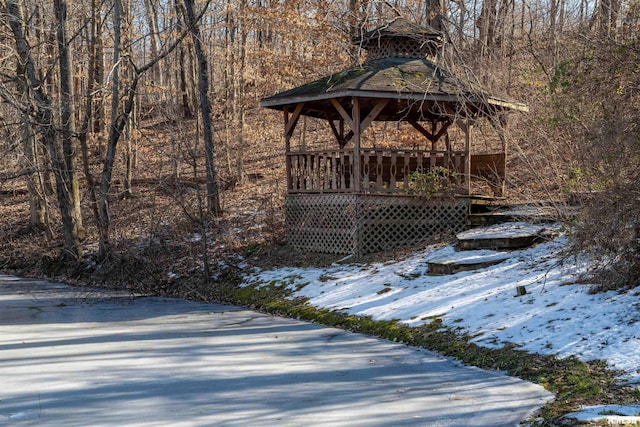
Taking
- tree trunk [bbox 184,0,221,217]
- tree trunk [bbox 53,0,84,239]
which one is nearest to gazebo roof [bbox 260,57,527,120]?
tree trunk [bbox 184,0,221,217]

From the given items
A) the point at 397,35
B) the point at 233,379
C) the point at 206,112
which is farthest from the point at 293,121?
the point at 233,379

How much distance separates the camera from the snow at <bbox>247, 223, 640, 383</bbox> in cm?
747

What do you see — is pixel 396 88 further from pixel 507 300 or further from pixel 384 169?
pixel 507 300

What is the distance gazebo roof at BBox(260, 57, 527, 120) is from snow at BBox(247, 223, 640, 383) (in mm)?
2839

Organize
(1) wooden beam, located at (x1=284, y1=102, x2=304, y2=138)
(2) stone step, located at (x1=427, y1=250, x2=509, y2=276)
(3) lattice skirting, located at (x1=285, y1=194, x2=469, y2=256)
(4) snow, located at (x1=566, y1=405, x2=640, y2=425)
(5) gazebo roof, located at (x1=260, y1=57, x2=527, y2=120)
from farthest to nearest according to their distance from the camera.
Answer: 1. (1) wooden beam, located at (x1=284, y1=102, x2=304, y2=138)
2. (3) lattice skirting, located at (x1=285, y1=194, x2=469, y2=256)
3. (5) gazebo roof, located at (x1=260, y1=57, x2=527, y2=120)
4. (2) stone step, located at (x1=427, y1=250, x2=509, y2=276)
5. (4) snow, located at (x1=566, y1=405, x2=640, y2=425)

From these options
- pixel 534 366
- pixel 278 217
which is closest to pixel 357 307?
pixel 534 366

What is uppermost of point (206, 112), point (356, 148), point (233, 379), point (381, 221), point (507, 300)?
point (206, 112)

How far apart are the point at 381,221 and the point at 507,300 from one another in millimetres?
5535

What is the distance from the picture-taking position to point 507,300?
936 cm

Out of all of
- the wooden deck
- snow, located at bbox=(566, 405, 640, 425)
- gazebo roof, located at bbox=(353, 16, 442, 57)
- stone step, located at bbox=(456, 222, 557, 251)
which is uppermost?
gazebo roof, located at bbox=(353, 16, 442, 57)

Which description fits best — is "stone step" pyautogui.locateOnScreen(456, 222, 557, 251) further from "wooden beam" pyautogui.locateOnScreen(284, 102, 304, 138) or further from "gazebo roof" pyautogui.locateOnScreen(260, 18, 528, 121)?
"wooden beam" pyautogui.locateOnScreen(284, 102, 304, 138)

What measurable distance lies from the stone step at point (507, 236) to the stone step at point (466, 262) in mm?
318

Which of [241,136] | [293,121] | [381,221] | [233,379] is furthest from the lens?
[241,136]

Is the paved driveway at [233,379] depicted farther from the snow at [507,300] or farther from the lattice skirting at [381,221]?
the lattice skirting at [381,221]
